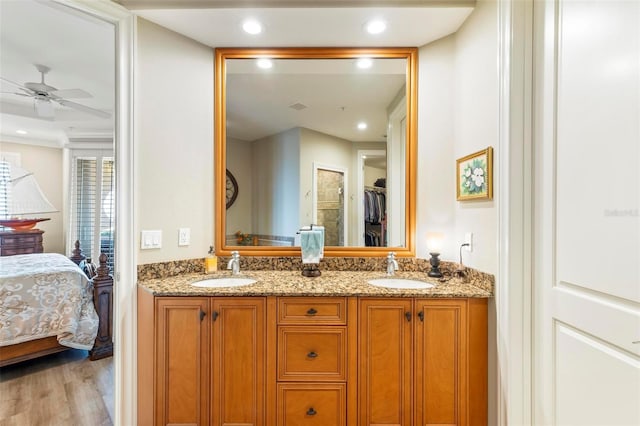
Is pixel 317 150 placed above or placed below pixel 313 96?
below

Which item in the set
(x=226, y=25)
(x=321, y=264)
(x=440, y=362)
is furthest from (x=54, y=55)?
(x=440, y=362)

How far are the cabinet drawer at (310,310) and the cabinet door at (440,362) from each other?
0.42m

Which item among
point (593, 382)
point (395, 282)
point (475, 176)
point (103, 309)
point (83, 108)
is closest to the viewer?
point (593, 382)

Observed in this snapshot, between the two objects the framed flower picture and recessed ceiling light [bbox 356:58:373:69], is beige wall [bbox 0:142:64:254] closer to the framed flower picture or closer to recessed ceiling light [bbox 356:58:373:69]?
recessed ceiling light [bbox 356:58:373:69]

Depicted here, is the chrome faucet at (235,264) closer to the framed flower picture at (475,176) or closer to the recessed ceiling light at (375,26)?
the framed flower picture at (475,176)

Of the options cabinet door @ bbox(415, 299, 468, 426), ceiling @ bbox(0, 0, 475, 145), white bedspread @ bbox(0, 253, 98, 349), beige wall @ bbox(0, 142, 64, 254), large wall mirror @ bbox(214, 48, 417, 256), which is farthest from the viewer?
beige wall @ bbox(0, 142, 64, 254)

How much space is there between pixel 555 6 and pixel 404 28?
78cm

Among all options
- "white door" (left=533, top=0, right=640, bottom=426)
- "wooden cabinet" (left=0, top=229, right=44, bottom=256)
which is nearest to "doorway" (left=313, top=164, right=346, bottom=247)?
"white door" (left=533, top=0, right=640, bottom=426)

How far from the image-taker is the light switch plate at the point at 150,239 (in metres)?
1.75

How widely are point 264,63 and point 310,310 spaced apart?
67.1 inches

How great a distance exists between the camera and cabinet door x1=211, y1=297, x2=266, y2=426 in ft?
5.00

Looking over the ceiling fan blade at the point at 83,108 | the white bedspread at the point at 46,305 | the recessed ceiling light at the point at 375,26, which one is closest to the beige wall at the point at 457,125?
the recessed ceiling light at the point at 375,26

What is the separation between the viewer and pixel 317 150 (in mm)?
2119

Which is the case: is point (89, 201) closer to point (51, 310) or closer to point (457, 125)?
point (51, 310)
